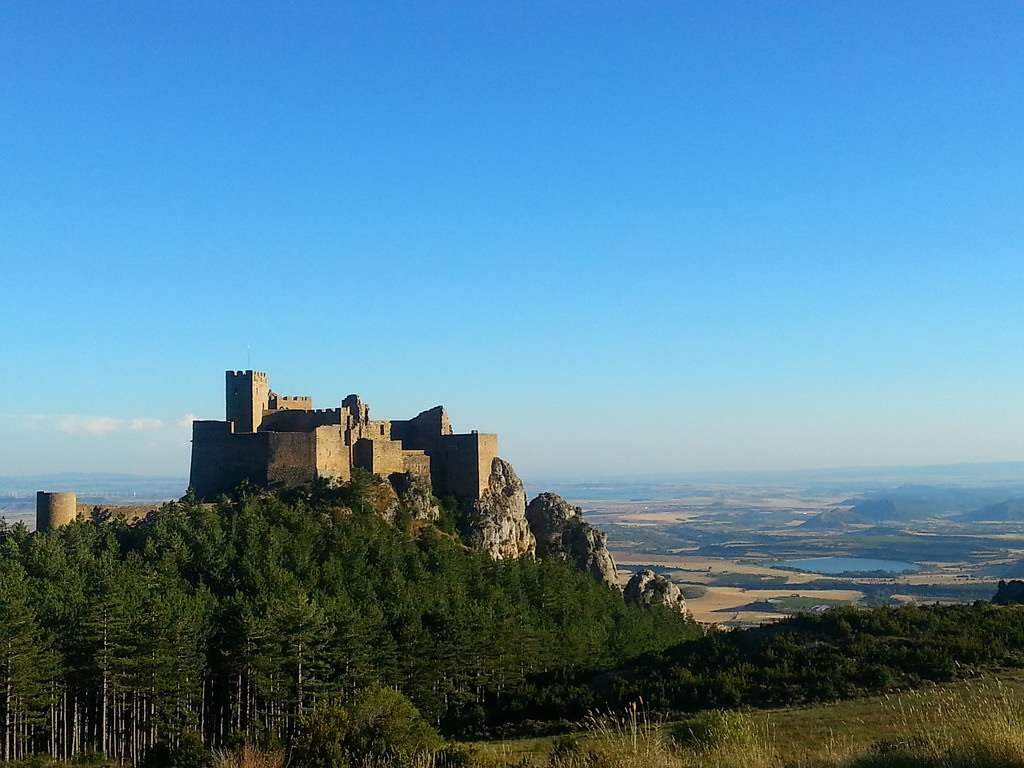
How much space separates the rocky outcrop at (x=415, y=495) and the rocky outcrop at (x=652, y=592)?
16.3 metres


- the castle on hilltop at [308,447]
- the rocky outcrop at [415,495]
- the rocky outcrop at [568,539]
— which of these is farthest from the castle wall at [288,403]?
the rocky outcrop at [568,539]

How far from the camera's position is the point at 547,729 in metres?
28.6

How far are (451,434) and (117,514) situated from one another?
2052cm

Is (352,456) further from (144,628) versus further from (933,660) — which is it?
(933,660)

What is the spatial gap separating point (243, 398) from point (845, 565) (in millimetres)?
158319

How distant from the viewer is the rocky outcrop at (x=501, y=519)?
186 feet

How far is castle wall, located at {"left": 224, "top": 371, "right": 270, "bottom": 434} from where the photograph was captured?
52250 mm

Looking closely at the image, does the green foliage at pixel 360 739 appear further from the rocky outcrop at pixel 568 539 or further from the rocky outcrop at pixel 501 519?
the rocky outcrop at pixel 568 539

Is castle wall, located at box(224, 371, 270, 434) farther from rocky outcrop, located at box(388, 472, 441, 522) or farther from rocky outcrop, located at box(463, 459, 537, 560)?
rocky outcrop, located at box(463, 459, 537, 560)

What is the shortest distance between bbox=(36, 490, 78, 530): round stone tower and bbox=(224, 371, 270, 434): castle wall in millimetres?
9494

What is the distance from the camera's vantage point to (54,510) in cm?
4719

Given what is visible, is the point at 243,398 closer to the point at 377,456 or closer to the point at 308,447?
the point at 308,447

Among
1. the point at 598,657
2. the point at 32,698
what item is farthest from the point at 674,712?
the point at 32,698

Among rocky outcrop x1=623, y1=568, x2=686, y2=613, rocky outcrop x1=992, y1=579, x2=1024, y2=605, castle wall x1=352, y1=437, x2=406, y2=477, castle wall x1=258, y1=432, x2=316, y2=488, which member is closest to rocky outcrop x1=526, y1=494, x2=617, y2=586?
rocky outcrop x1=623, y1=568, x2=686, y2=613
